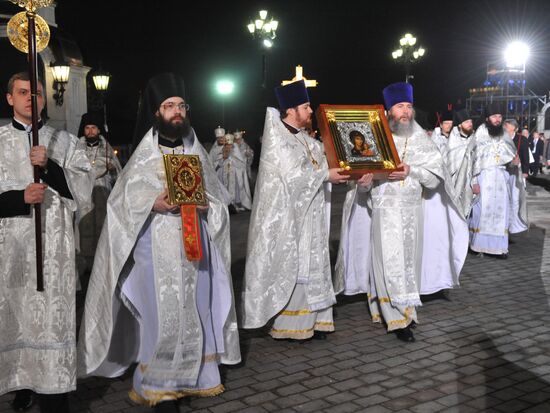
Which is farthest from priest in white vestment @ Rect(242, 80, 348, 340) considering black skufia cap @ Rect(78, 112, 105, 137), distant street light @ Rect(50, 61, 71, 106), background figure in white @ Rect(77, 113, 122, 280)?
distant street light @ Rect(50, 61, 71, 106)

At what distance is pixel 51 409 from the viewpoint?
4.24 metres

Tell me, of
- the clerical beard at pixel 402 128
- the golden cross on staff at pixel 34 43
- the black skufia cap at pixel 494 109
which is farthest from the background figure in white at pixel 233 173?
the golden cross on staff at pixel 34 43

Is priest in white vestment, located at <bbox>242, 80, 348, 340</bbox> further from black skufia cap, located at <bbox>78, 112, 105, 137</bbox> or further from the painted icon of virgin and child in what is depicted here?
black skufia cap, located at <bbox>78, 112, 105, 137</bbox>

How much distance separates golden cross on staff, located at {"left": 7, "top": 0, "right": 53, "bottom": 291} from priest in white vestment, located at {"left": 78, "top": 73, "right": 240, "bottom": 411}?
0.53 metres

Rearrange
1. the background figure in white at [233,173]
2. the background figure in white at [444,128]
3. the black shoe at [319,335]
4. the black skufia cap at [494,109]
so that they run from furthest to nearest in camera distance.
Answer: the background figure in white at [233,173] → the background figure in white at [444,128] → the black skufia cap at [494,109] → the black shoe at [319,335]

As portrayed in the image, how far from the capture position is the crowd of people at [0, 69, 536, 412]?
421 cm

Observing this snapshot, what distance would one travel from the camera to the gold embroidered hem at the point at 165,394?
4301mm

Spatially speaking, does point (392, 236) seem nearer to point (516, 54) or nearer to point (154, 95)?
point (154, 95)

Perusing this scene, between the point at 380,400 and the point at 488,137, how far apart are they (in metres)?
6.34

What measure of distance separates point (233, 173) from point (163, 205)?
40.9ft

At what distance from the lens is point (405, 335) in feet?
19.4

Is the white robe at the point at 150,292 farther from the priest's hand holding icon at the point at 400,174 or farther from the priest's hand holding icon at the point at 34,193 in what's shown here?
the priest's hand holding icon at the point at 400,174

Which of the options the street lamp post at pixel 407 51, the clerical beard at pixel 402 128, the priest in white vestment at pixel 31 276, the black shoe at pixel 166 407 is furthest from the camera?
the street lamp post at pixel 407 51

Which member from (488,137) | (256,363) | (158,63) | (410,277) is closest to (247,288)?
(256,363)
